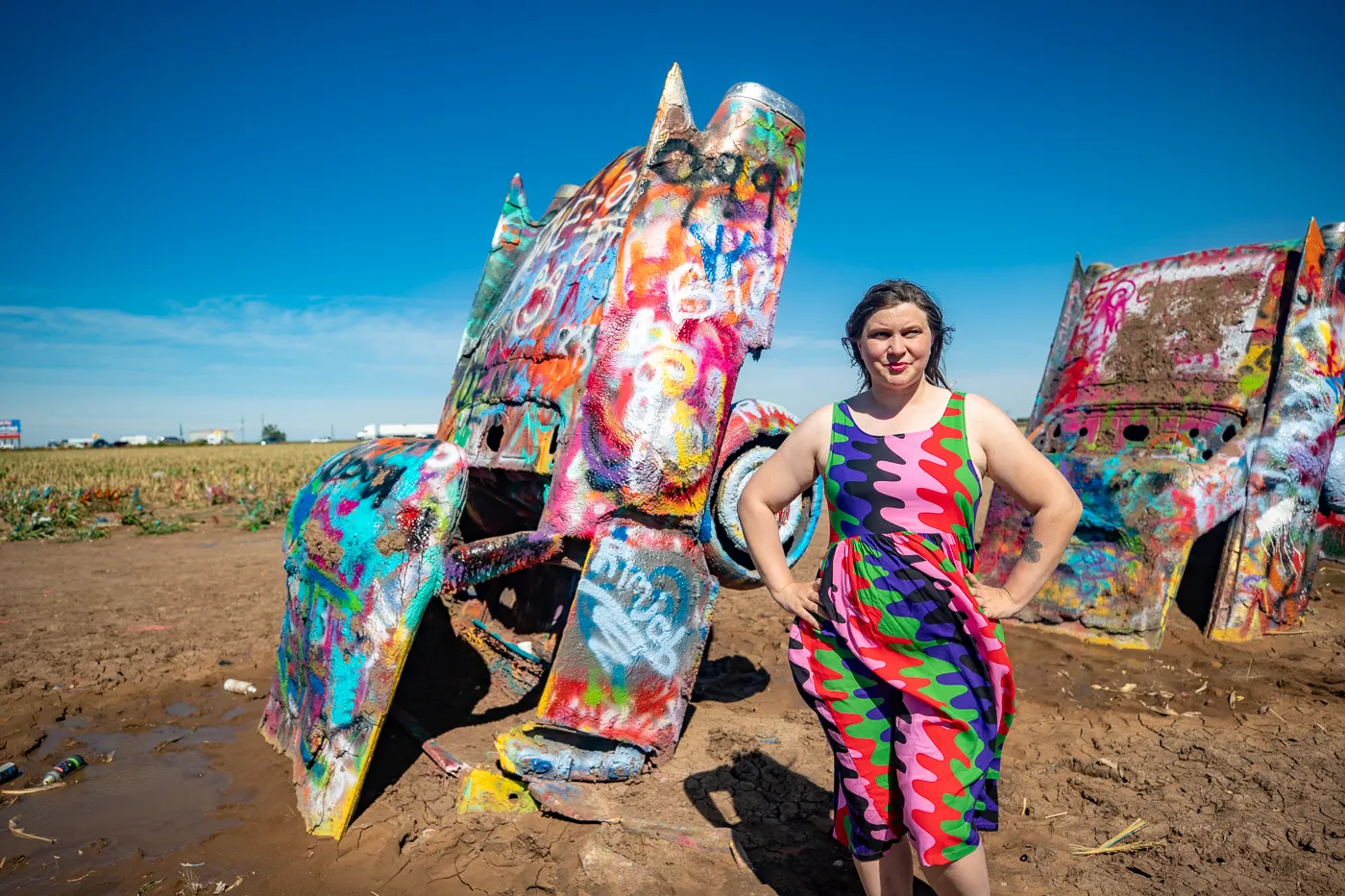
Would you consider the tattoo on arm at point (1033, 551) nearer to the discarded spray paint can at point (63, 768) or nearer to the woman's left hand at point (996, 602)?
the woman's left hand at point (996, 602)

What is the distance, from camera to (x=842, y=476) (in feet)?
6.57

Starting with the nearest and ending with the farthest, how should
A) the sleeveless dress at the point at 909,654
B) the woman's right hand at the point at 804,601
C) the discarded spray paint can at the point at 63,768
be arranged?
the sleeveless dress at the point at 909,654 < the woman's right hand at the point at 804,601 < the discarded spray paint can at the point at 63,768

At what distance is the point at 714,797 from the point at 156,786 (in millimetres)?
2493

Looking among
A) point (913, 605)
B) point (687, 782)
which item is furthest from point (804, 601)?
point (687, 782)

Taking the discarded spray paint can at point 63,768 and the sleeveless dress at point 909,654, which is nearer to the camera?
the sleeveless dress at point 909,654

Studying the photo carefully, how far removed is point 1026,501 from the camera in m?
1.94

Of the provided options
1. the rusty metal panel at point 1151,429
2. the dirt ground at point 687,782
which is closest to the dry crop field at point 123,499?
the dirt ground at point 687,782

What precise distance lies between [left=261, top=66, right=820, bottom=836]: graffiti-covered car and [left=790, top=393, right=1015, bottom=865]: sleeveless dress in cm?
128

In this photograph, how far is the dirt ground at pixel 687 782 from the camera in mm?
2613

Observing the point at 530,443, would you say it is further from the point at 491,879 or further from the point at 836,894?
the point at 836,894

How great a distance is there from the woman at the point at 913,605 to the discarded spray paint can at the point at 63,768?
3.50 metres

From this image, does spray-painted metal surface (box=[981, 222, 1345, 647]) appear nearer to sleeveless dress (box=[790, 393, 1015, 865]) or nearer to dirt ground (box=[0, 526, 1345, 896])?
dirt ground (box=[0, 526, 1345, 896])

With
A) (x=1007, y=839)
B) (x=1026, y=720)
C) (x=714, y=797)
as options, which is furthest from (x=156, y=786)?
(x=1026, y=720)

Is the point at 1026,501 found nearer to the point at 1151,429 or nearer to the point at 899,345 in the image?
the point at 899,345
